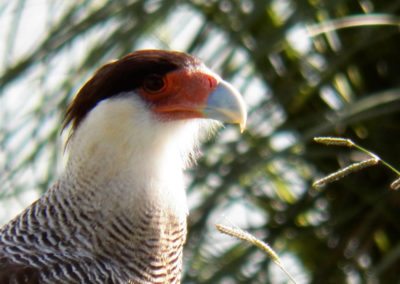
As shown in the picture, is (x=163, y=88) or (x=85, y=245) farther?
(x=163, y=88)

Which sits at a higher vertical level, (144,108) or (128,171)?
(144,108)

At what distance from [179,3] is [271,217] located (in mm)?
979

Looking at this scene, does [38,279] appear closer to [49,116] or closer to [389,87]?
[49,116]

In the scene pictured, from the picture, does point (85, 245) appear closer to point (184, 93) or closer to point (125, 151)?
point (125, 151)

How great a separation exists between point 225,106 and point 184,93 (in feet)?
0.48

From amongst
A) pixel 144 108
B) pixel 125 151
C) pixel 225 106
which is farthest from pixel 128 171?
pixel 225 106

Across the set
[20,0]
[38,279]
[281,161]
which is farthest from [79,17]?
[38,279]

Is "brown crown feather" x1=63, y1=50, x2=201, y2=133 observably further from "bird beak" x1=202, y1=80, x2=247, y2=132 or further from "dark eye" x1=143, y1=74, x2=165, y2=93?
"bird beak" x1=202, y1=80, x2=247, y2=132

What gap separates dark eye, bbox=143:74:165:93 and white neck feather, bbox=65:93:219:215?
0.15 feet

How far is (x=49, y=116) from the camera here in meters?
6.70

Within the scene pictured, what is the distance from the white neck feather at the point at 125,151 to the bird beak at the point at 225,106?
12cm

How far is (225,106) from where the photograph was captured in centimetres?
545

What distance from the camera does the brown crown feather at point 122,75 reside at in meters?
5.44

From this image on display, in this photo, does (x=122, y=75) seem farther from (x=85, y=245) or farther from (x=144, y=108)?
(x=85, y=245)
